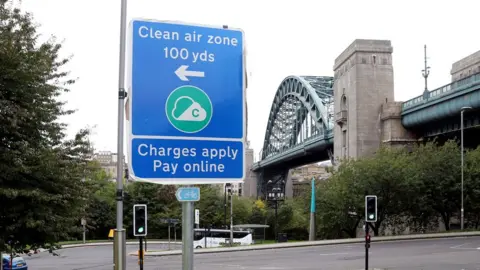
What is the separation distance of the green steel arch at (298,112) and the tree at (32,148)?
206 feet

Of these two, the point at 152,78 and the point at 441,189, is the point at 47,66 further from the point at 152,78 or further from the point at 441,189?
the point at 441,189

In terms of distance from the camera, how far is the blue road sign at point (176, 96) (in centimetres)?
298

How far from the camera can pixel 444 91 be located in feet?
162

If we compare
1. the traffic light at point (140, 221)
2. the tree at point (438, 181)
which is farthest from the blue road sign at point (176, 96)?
the tree at point (438, 181)

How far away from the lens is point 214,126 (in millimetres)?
3094

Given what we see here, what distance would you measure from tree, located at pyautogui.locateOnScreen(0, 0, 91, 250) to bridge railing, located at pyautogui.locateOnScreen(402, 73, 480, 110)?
37.9 metres

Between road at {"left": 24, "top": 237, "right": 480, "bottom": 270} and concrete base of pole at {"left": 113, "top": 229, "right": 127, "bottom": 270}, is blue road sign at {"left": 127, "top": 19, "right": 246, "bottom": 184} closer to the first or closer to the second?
concrete base of pole at {"left": 113, "top": 229, "right": 127, "bottom": 270}

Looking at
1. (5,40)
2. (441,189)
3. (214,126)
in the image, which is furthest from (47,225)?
(441,189)

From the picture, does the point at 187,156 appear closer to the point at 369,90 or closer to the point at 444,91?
the point at 444,91

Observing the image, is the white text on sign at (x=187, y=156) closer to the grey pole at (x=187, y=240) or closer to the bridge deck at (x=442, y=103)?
the grey pole at (x=187, y=240)

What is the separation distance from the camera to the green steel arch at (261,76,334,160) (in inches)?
3334

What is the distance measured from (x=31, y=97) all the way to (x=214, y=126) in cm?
1025

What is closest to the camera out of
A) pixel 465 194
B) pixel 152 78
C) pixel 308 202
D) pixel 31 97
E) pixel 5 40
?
pixel 152 78

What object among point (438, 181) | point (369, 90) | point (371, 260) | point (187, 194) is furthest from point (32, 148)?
point (369, 90)
